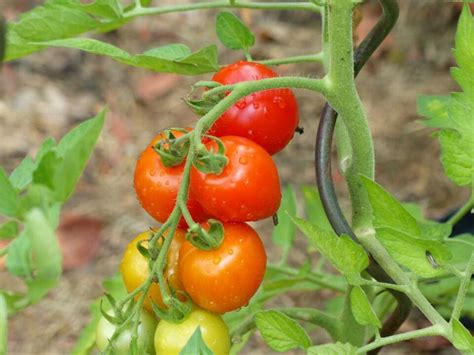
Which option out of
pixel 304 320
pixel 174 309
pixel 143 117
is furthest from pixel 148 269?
pixel 143 117

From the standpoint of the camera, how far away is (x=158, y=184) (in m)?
0.77

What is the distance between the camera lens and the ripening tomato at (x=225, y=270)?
75 centimetres

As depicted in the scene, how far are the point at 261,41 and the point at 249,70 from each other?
2.07 metres

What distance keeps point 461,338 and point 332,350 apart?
12cm

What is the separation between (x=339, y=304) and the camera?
1.32 m

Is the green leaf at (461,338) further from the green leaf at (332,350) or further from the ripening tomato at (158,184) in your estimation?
the ripening tomato at (158,184)

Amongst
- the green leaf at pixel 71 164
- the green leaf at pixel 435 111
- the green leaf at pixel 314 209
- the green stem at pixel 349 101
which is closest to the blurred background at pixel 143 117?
the green leaf at pixel 314 209

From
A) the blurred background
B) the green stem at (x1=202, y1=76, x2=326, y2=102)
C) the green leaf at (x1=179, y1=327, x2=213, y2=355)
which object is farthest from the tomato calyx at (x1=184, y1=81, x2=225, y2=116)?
the blurred background

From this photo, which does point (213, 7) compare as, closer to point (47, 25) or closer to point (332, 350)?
point (47, 25)

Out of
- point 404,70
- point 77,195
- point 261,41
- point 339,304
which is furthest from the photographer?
point 261,41

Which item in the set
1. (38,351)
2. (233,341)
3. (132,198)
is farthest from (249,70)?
(132,198)

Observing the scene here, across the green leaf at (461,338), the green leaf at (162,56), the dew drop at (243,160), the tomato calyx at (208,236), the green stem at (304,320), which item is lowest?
the green stem at (304,320)

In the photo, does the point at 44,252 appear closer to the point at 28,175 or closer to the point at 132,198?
the point at 28,175

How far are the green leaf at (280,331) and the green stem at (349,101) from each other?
6.4 inches
